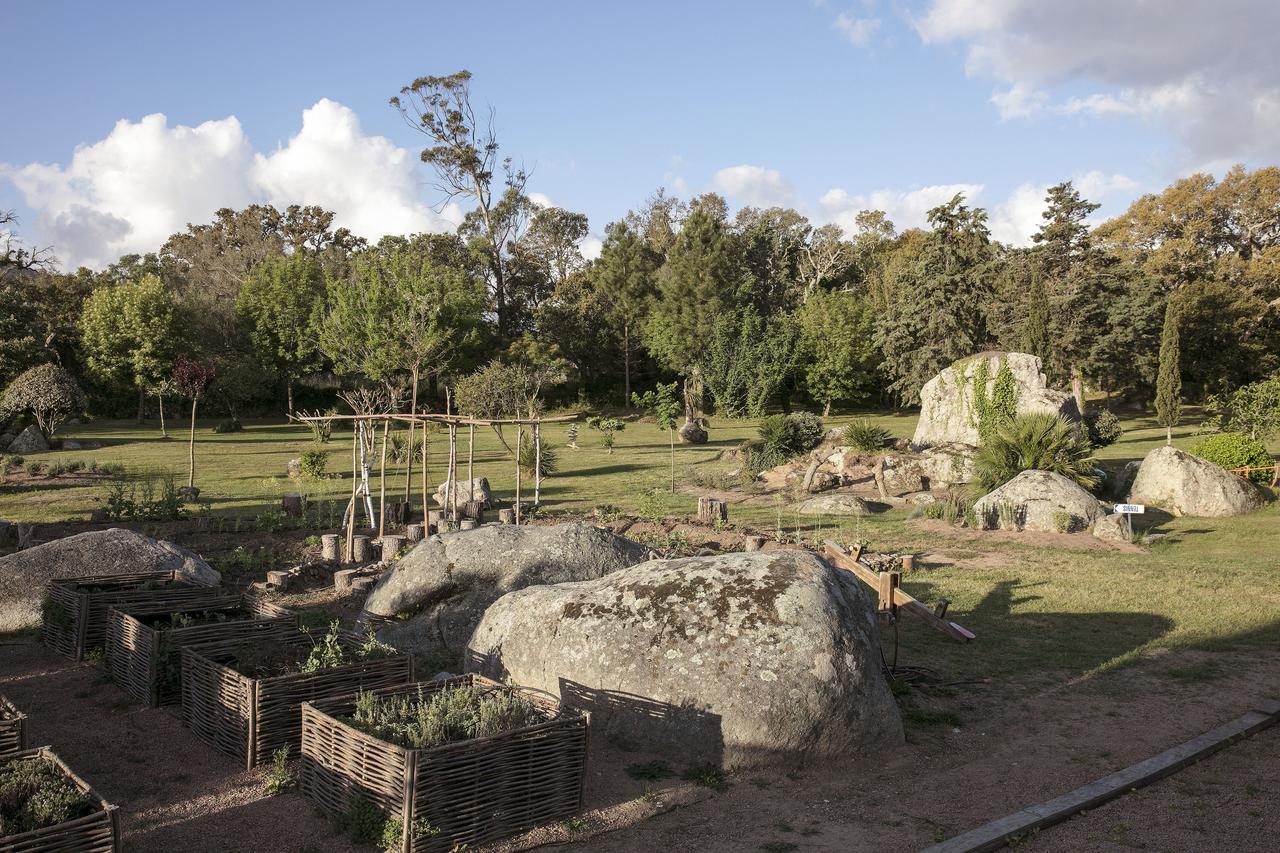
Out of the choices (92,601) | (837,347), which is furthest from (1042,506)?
(837,347)

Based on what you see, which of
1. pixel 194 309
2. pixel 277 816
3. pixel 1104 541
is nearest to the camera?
pixel 277 816

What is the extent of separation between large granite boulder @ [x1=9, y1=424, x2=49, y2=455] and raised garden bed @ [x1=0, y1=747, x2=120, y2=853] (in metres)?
30.1

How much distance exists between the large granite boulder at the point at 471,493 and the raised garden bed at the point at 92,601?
8282mm

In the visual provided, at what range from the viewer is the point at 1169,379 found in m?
34.8

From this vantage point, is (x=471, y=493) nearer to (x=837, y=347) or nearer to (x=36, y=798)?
Answer: (x=36, y=798)

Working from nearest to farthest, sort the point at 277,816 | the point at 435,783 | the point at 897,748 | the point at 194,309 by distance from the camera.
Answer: the point at 435,783
the point at 277,816
the point at 897,748
the point at 194,309

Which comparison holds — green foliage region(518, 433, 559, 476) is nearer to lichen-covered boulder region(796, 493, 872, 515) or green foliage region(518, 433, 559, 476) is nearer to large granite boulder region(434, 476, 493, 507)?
large granite boulder region(434, 476, 493, 507)

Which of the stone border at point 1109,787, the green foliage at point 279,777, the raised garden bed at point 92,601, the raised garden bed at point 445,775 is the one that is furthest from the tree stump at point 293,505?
the stone border at point 1109,787

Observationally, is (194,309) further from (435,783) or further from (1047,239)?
(435,783)

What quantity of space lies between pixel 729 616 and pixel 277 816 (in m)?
3.34

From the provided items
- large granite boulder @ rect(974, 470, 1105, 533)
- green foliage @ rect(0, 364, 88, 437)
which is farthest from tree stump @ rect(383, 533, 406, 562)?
green foliage @ rect(0, 364, 88, 437)

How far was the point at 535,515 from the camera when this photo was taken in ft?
58.7

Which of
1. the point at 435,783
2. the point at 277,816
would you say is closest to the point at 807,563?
the point at 435,783

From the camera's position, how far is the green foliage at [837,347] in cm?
5047
